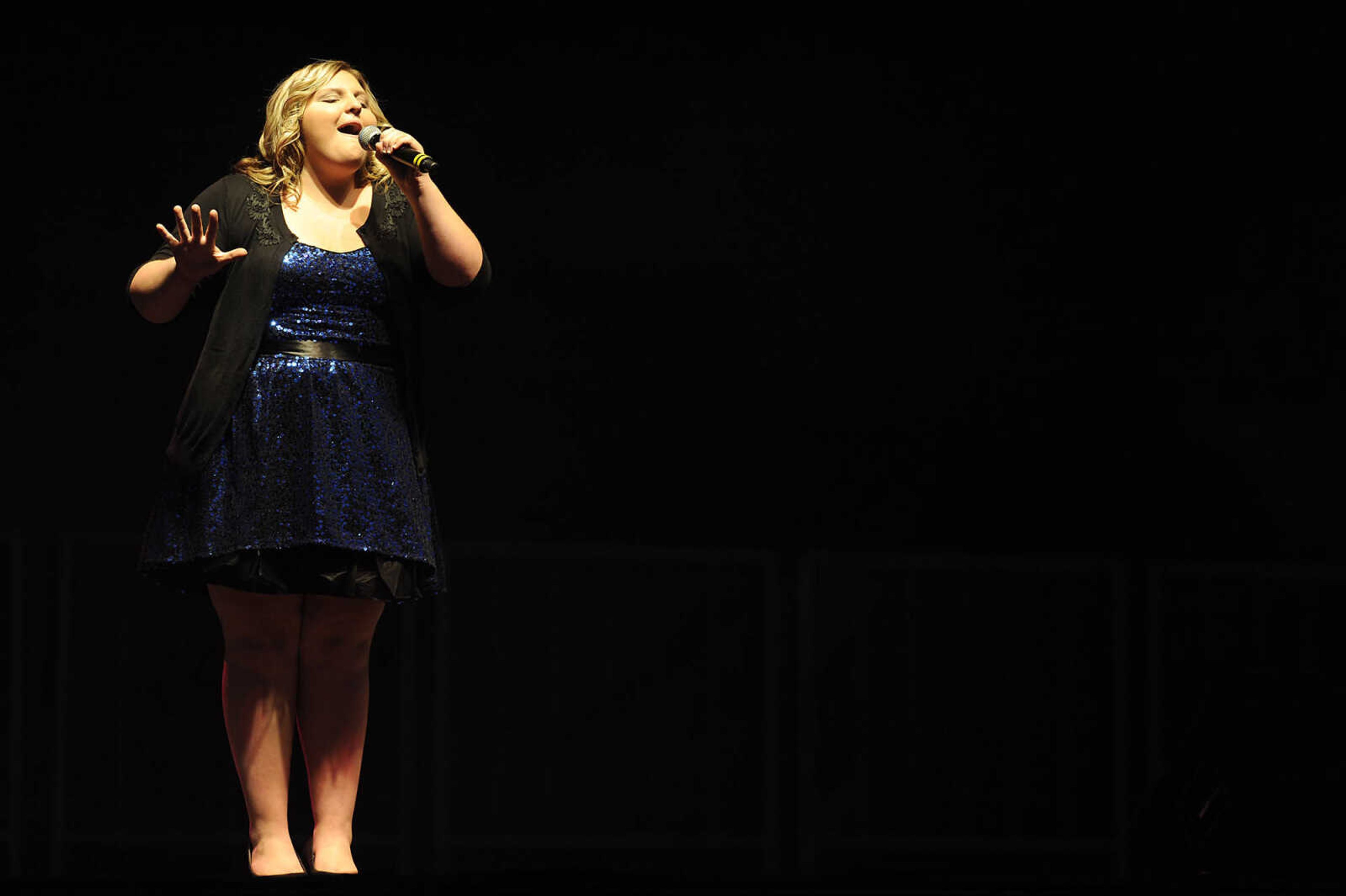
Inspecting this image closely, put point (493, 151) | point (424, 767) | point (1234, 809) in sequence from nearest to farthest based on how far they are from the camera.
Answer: point (1234, 809)
point (424, 767)
point (493, 151)

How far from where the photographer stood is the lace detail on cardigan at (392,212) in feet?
7.83

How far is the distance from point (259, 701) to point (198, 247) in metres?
0.63

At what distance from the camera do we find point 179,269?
225 centimetres

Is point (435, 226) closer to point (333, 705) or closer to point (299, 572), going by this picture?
point (299, 572)

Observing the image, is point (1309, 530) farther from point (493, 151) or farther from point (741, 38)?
point (493, 151)

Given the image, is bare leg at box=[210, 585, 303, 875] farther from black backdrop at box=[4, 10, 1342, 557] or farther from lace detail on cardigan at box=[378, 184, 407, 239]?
black backdrop at box=[4, 10, 1342, 557]

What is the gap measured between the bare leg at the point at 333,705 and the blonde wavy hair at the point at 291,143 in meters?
0.59

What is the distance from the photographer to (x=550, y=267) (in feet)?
13.8

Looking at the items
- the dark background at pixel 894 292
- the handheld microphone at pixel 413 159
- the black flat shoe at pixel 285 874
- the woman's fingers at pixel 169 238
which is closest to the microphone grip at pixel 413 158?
the handheld microphone at pixel 413 159

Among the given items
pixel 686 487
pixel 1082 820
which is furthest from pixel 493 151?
pixel 1082 820

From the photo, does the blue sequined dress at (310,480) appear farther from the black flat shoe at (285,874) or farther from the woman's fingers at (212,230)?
the black flat shoe at (285,874)

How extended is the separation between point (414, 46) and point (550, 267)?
0.63 meters

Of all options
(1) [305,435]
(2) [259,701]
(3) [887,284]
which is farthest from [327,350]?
(3) [887,284]

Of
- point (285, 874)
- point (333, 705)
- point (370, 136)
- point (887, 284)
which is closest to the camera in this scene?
point (285, 874)
